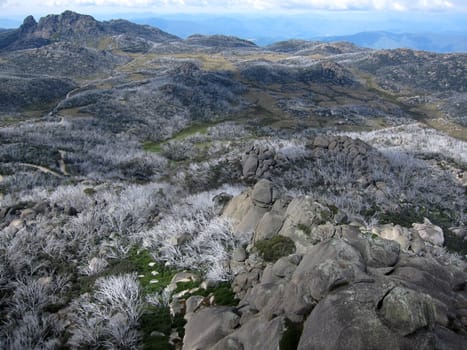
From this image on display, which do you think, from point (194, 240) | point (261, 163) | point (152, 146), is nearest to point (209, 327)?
point (194, 240)

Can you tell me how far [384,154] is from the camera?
28.0 metres

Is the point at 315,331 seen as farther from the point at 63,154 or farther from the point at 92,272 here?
the point at 63,154

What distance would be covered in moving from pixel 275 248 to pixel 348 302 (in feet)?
15.6

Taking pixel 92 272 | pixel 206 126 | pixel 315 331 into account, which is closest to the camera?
pixel 315 331

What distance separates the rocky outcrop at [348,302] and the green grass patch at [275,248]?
0.98 ft

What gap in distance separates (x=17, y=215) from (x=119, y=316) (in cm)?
1084

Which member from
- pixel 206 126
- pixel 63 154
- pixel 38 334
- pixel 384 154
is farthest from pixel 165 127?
pixel 38 334

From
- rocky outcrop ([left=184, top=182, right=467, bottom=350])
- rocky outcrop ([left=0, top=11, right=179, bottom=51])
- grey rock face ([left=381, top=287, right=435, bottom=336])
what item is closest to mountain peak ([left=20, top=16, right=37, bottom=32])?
rocky outcrop ([left=0, top=11, right=179, bottom=51])

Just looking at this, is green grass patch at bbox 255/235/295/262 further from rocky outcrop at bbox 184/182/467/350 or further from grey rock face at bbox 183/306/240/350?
grey rock face at bbox 183/306/240/350

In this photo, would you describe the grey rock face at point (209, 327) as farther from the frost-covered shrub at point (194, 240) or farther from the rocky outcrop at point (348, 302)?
the frost-covered shrub at point (194, 240)

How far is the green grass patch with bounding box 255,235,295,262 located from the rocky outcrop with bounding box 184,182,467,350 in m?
0.30

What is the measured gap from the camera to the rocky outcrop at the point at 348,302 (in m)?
4.94

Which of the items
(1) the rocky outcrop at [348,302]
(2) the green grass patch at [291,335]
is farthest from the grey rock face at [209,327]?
(2) the green grass patch at [291,335]

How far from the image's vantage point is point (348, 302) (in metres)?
5.49
